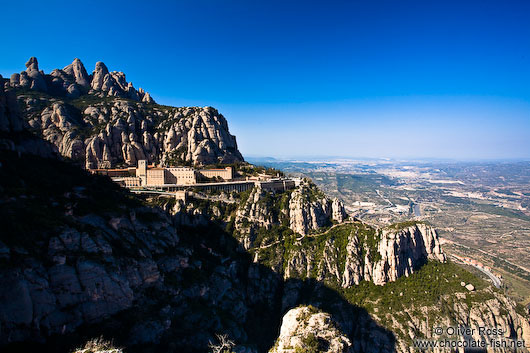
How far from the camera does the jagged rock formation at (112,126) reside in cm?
10312

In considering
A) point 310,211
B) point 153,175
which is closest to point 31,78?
point 153,175

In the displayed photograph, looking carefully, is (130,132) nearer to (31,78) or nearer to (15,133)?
(31,78)

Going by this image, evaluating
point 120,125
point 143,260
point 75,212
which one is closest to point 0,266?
point 75,212

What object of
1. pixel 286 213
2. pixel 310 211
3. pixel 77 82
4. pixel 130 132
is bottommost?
pixel 286 213

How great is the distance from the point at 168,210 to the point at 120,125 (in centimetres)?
5979

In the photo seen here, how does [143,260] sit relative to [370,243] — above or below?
above

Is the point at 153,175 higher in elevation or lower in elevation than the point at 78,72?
lower

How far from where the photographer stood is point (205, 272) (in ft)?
193

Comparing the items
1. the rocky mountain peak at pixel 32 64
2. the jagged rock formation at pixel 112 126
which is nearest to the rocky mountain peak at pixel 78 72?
the jagged rock formation at pixel 112 126

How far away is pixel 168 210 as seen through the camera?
75500 millimetres

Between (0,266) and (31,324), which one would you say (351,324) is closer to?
(31,324)

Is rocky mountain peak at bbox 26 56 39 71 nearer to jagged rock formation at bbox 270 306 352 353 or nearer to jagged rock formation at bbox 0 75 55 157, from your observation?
jagged rock formation at bbox 0 75 55 157

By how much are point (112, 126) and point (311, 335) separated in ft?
367

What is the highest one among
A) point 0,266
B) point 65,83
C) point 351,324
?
point 65,83
